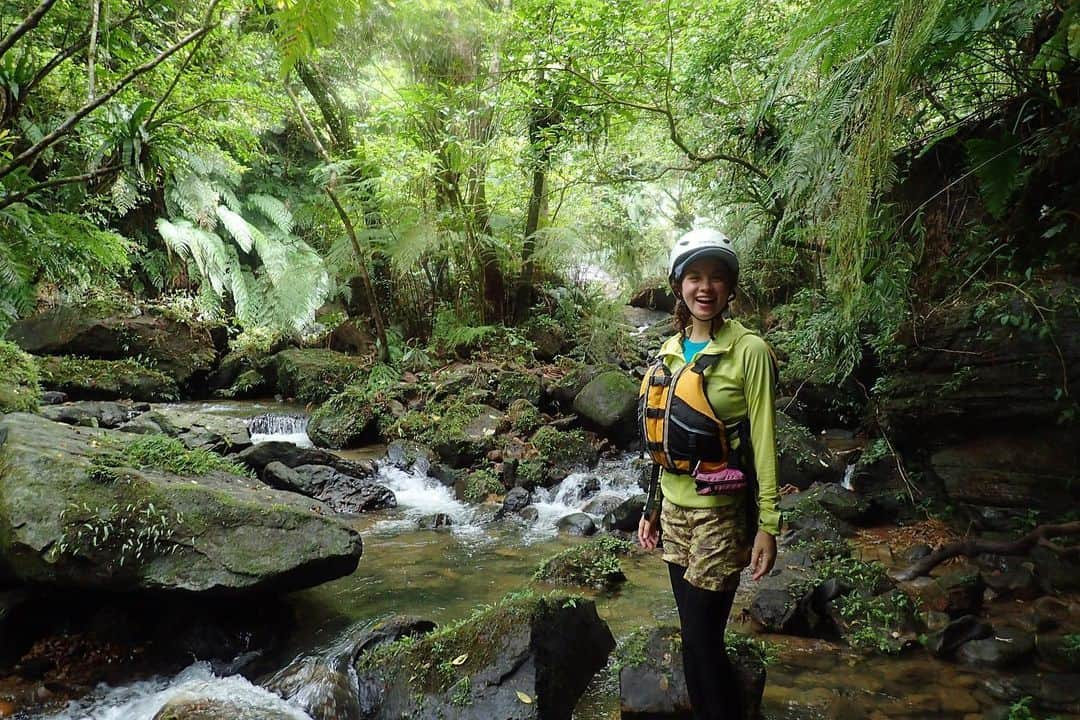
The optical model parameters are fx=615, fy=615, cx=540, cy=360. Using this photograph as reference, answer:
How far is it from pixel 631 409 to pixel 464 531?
10.3 ft

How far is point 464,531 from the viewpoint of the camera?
20.9 ft

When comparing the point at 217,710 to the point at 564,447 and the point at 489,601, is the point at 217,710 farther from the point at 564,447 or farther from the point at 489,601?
the point at 564,447

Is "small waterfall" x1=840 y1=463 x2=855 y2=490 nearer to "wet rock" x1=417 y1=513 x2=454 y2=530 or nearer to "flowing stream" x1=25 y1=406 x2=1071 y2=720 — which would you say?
"flowing stream" x1=25 y1=406 x2=1071 y2=720

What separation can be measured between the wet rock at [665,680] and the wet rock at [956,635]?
129cm

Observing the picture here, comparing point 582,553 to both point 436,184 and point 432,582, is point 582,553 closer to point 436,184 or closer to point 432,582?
point 432,582

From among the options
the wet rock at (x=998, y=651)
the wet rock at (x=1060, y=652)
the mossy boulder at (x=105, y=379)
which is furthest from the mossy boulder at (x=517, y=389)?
the wet rock at (x=1060, y=652)

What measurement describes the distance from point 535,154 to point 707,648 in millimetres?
6848

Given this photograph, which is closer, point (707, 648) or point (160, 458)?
point (707, 648)

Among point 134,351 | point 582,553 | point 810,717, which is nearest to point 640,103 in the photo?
point 582,553

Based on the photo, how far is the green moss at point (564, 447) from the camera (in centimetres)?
808

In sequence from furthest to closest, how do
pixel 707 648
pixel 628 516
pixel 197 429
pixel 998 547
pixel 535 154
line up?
pixel 197 429, pixel 535 154, pixel 628 516, pixel 998 547, pixel 707 648

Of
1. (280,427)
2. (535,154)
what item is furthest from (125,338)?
(535,154)

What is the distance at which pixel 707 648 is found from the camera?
222 cm

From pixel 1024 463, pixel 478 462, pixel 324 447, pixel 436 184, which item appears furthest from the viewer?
pixel 436 184
